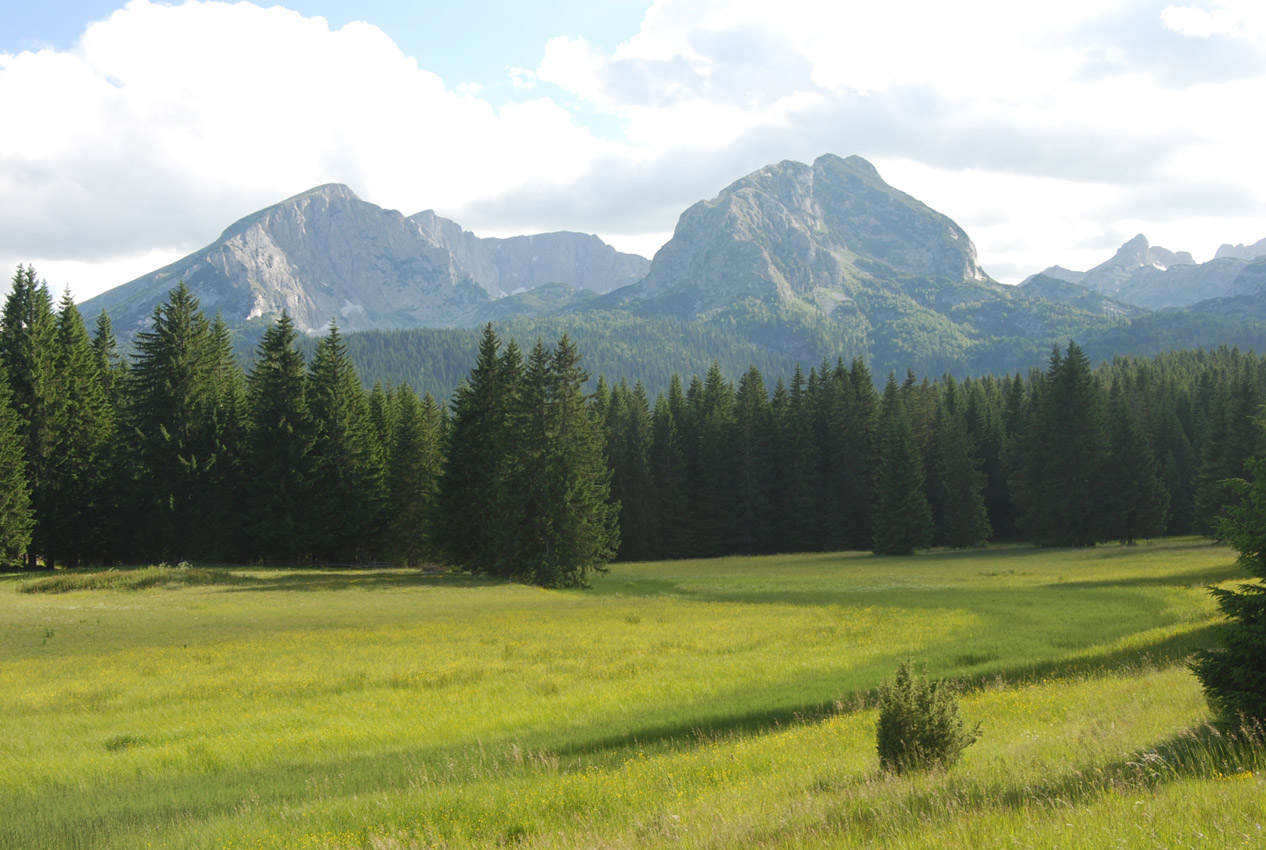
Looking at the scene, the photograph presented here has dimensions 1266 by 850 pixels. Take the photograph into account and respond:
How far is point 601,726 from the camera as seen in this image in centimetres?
1755

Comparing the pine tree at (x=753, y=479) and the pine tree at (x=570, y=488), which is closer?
the pine tree at (x=570, y=488)

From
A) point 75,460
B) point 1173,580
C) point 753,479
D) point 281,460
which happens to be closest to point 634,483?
point 753,479

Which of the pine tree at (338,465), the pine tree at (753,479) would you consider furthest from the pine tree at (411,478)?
the pine tree at (753,479)

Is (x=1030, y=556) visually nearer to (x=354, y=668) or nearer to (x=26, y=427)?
(x=354, y=668)

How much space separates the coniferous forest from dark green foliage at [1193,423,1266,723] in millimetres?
47806

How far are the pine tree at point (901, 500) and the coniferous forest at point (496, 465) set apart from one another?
0.26 m

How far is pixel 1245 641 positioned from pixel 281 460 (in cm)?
6445

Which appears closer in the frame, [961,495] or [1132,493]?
[1132,493]

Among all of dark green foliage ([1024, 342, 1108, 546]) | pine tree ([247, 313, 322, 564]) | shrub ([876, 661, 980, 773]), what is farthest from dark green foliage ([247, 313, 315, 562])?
dark green foliage ([1024, 342, 1108, 546])

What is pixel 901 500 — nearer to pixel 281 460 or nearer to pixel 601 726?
pixel 281 460

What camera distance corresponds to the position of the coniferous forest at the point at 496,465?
5884cm

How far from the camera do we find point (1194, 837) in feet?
21.0

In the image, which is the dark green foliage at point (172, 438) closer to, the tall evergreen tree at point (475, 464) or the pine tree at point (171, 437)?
the pine tree at point (171, 437)

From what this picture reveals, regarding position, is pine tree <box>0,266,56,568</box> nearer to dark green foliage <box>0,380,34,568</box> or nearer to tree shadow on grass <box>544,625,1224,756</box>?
dark green foliage <box>0,380,34,568</box>
